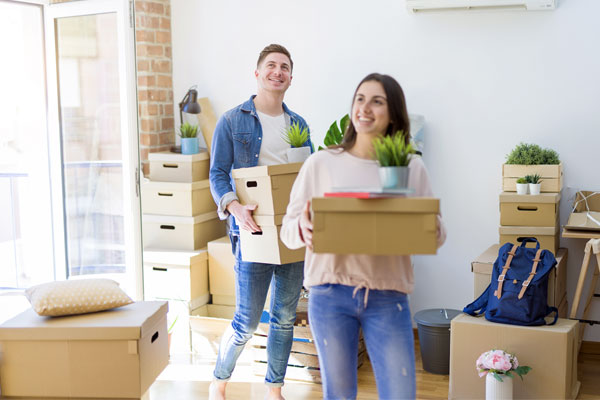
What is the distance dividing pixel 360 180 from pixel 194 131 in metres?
2.53

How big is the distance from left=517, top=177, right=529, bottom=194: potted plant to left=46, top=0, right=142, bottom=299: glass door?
6.62 ft

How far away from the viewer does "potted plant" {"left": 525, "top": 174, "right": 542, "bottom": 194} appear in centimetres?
362

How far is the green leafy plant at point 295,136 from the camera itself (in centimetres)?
294

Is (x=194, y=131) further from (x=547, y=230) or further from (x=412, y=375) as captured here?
(x=412, y=375)

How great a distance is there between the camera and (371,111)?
2121mm

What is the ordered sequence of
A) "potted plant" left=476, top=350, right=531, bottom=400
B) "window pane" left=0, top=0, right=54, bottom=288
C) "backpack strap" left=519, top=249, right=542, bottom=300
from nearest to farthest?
"potted plant" left=476, top=350, right=531, bottom=400
"backpack strap" left=519, top=249, right=542, bottom=300
"window pane" left=0, top=0, right=54, bottom=288

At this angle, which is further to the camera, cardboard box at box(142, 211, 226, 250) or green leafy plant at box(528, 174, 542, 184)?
cardboard box at box(142, 211, 226, 250)

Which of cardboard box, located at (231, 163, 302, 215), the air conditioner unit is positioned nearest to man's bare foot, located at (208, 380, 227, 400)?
cardboard box, located at (231, 163, 302, 215)

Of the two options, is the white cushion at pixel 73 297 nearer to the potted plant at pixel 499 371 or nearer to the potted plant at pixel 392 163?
the potted plant at pixel 392 163

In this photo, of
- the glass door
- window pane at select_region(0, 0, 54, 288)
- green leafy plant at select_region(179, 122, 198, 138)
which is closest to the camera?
the glass door

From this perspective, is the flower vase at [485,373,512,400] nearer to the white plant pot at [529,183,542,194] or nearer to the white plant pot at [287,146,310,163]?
the white plant pot at [529,183,542,194]

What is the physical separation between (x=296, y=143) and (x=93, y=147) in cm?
158

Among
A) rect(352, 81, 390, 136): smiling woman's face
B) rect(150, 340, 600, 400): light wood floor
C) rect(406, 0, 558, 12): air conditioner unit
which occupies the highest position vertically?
rect(406, 0, 558, 12): air conditioner unit

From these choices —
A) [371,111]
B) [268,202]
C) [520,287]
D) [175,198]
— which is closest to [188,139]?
[175,198]
